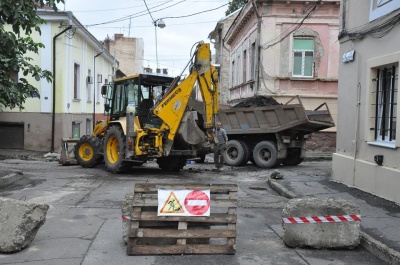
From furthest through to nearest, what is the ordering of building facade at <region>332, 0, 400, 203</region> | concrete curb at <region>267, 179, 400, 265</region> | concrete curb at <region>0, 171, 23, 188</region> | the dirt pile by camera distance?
the dirt pile, concrete curb at <region>0, 171, 23, 188</region>, building facade at <region>332, 0, 400, 203</region>, concrete curb at <region>267, 179, 400, 265</region>

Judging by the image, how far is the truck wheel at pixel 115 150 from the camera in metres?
12.9

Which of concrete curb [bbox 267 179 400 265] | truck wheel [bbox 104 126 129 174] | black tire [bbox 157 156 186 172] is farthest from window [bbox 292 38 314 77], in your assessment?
concrete curb [bbox 267 179 400 265]

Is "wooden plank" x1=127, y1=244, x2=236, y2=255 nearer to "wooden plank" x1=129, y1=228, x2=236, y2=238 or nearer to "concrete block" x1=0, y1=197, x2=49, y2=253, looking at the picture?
"wooden plank" x1=129, y1=228, x2=236, y2=238

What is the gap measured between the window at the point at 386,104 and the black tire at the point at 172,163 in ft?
20.7

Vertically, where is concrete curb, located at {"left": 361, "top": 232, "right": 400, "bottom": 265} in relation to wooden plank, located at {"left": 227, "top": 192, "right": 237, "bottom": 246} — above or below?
below

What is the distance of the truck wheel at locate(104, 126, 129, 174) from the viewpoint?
12.9 m

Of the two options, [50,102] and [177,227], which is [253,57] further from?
[177,227]

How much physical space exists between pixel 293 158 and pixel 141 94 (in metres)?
6.26

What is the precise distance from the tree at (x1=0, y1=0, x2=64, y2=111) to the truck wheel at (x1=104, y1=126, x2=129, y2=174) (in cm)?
272

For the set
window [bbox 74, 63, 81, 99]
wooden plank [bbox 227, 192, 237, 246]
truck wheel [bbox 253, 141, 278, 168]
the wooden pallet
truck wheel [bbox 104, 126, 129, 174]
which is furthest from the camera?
window [bbox 74, 63, 81, 99]

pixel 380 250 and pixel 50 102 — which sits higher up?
pixel 50 102

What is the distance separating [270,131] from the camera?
1501 centimetres

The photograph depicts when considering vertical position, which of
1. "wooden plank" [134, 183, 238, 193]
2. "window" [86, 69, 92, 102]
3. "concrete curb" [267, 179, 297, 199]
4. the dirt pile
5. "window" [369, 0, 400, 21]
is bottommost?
"concrete curb" [267, 179, 297, 199]

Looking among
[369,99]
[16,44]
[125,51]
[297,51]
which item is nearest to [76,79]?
[297,51]
